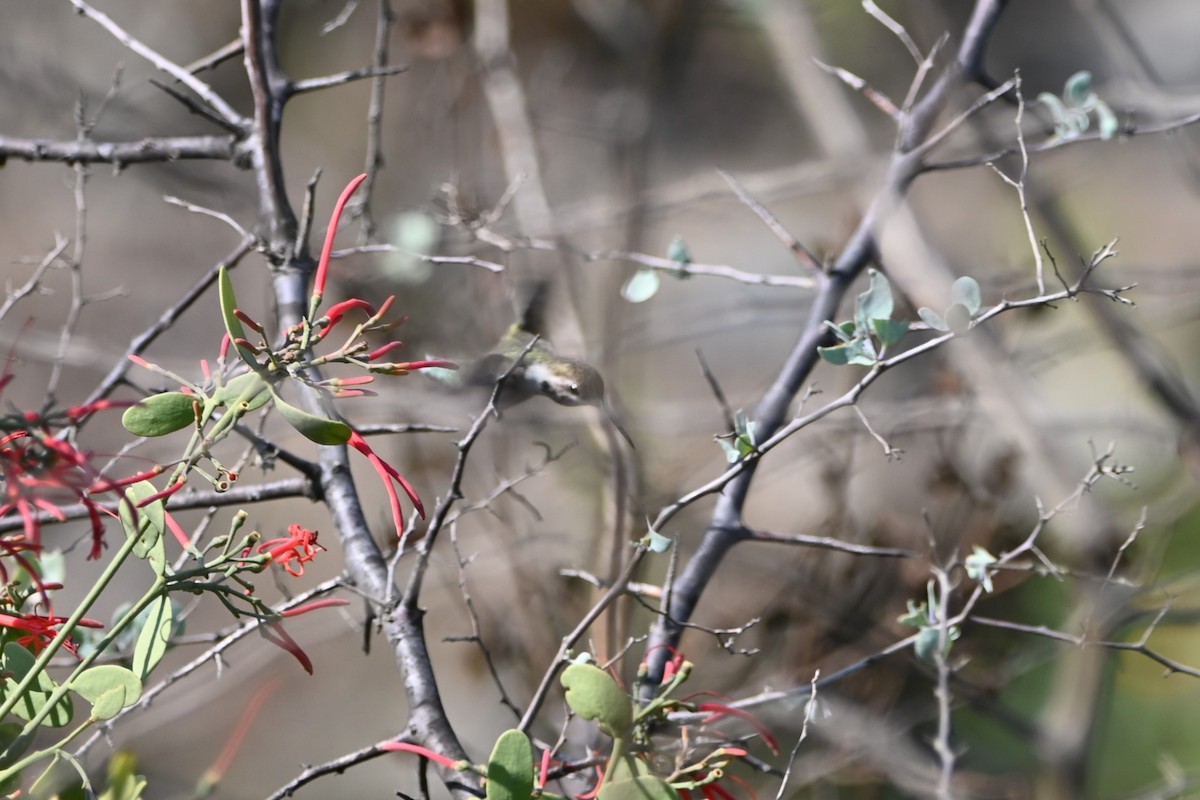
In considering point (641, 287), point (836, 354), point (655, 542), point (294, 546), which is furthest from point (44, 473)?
point (641, 287)

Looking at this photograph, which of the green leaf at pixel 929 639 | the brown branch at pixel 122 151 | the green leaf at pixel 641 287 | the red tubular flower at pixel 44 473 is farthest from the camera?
the green leaf at pixel 641 287

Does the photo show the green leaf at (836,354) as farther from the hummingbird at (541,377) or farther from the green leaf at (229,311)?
the hummingbird at (541,377)

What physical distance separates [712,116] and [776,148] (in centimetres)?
34

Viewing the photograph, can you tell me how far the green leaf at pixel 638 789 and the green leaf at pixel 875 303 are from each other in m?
0.39

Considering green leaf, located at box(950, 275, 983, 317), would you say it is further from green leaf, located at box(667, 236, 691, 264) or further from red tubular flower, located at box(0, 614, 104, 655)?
red tubular flower, located at box(0, 614, 104, 655)

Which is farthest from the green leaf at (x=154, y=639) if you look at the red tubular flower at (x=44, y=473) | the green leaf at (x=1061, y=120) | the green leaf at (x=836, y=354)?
the green leaf at (x=1061, y=120)

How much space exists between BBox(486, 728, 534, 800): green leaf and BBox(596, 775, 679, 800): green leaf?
0.05 metres

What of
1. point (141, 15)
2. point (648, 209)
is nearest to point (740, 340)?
point (648, 209)

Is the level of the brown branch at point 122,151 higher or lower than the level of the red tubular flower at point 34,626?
higher

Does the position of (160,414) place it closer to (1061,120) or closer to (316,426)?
(316,426)

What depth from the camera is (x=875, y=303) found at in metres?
0.81

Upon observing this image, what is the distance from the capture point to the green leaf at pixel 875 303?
80 centimetres

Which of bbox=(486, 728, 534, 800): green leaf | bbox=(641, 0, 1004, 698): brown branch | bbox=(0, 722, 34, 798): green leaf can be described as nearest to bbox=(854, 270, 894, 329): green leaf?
bbox=(641, 0, 1004, 698): brown branch

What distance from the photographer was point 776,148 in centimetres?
443
